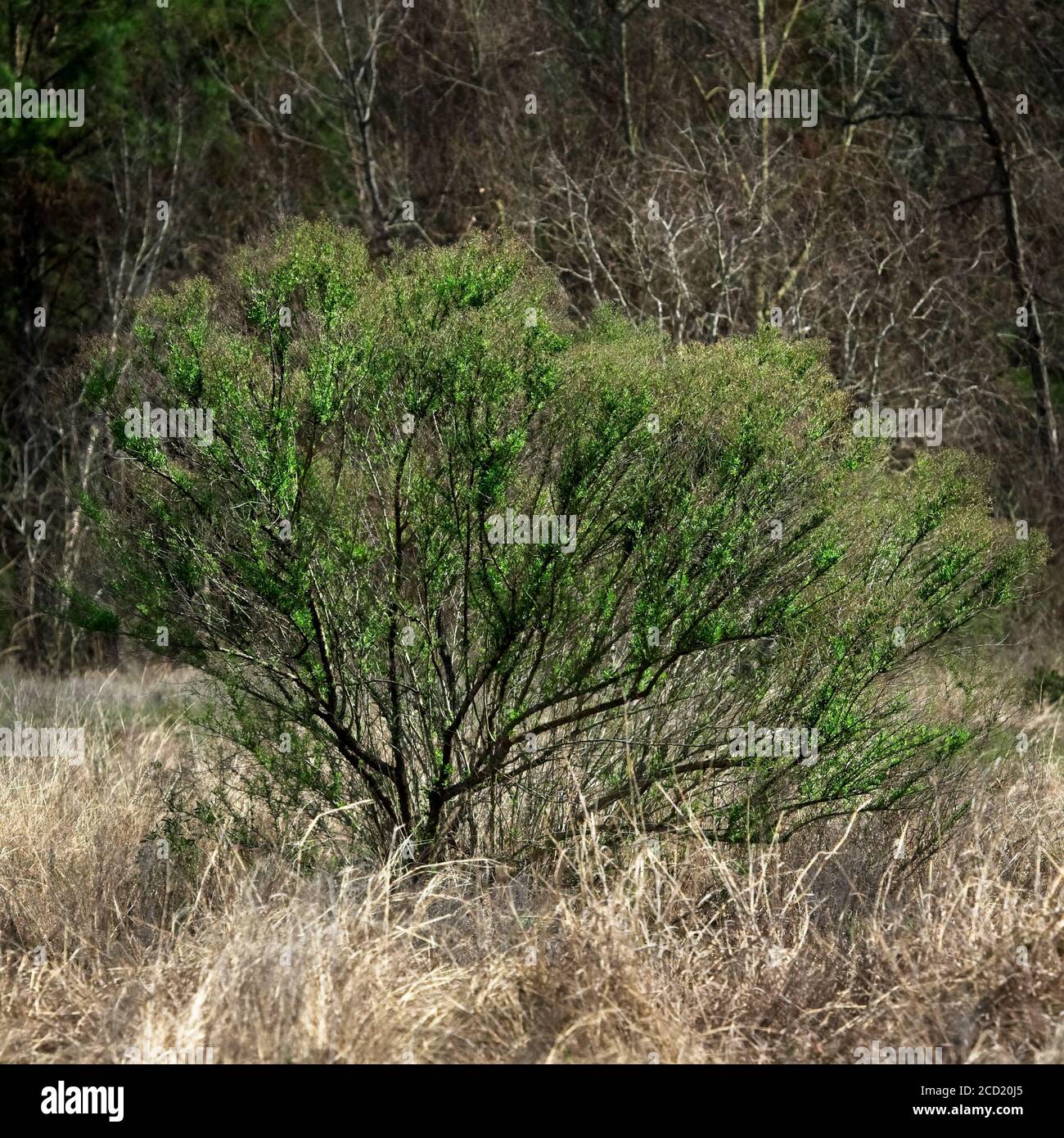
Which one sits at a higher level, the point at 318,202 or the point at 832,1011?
the point at 318,202

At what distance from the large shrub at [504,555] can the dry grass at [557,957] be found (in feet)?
1.11

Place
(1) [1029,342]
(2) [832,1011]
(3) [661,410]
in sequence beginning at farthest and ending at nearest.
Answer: (1) [1029,342] → (3) [661,410] → (2) [832,1011]

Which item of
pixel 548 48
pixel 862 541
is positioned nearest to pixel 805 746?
pixel 862 541

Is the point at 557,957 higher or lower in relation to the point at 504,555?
lower

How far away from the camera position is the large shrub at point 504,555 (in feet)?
17.7

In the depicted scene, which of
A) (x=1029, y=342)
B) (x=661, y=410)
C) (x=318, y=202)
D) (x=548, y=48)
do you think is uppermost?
(x=548, y=48)

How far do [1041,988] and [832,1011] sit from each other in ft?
2.18

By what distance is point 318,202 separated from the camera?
1806cm

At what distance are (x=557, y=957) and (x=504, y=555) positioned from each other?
149 cm

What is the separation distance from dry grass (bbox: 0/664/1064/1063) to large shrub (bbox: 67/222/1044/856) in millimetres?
340

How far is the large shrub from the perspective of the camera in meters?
5.39

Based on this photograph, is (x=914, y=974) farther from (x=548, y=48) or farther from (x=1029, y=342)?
(x=548, y=48)

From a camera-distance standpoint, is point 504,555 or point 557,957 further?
point 504,555

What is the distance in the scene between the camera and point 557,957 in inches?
191
